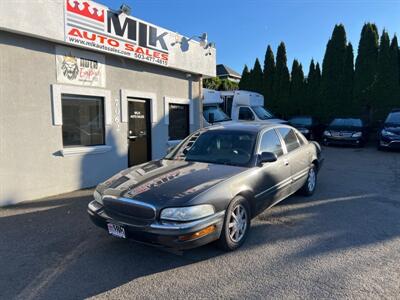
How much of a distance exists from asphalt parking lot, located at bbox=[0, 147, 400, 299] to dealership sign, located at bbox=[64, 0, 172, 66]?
3.68m

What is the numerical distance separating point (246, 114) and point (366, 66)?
8346 mm

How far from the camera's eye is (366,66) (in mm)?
17922

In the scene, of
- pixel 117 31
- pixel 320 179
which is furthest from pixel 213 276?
pixel 117 31

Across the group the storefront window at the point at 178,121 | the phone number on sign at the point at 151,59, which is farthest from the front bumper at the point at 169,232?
the storefront window at the point at 178,121

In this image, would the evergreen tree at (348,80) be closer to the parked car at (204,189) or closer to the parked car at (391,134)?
the parked car at (391,134)

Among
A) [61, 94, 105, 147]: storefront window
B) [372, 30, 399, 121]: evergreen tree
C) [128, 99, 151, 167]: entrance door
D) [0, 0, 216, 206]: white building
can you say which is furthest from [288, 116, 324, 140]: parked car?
[61, 94, 105, 147]: storefront window

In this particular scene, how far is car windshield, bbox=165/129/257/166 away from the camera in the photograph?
465 centimetres

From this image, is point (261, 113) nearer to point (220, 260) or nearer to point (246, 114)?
point (246, 114)

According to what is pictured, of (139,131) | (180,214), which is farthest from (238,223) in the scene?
(139,131)

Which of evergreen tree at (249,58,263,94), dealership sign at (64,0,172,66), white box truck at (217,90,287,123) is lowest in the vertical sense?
white box truck at (217,90,287,123)

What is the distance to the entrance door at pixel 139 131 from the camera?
8.53m

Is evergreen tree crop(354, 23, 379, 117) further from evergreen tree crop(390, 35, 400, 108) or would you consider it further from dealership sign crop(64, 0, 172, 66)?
dealership sign crop(64, 0, 172, 66)

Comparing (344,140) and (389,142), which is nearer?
(389,142)

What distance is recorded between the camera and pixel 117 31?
7625mm
